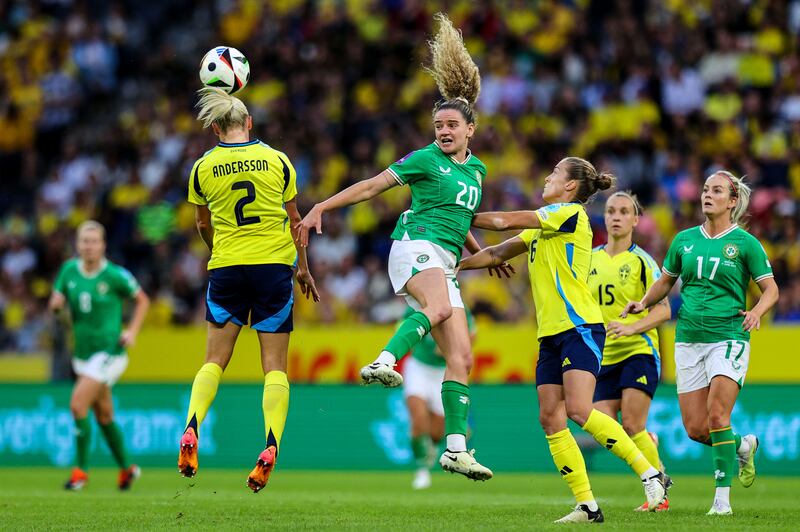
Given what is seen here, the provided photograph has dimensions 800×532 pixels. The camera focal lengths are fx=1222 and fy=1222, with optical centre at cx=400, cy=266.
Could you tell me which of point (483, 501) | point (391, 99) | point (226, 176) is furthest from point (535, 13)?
point (226, 176)

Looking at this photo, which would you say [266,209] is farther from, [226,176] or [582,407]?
[582,407]

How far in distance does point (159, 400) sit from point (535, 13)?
1002 centimetres

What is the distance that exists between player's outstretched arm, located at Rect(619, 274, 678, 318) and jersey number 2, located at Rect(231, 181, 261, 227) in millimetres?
3368

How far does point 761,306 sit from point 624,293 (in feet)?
5.91

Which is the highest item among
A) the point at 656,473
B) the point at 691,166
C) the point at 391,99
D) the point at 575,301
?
the point at 391,99

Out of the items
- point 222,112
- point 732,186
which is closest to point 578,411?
point 732,186

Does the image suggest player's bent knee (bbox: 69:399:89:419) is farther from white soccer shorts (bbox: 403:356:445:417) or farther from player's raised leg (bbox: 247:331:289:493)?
player's raised leg (bbox: 247:331:289:493)

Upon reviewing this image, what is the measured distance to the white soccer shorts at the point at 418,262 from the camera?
916 centimetres

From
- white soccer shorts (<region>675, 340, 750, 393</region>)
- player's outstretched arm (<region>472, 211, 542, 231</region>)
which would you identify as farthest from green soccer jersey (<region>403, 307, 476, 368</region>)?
player's outstretched arm (<region>472, 211, 542, 231</region>)

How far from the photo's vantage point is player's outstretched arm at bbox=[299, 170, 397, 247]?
8633 millimetres

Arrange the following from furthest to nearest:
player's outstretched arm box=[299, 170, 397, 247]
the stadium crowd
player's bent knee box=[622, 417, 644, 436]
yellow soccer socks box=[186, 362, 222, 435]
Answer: the stadium crowd < player's bent knee box=[622, 417, 644, 436] < yellow soccer socks box=[186, 362, 222, 435] < player's outstretched arm box=[299, 170, 397, 247]

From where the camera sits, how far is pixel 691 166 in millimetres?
19078

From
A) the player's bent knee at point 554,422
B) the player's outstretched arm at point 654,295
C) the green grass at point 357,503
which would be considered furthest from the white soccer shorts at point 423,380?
the player's bent knee at point 554,422

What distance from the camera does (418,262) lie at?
9148mm
